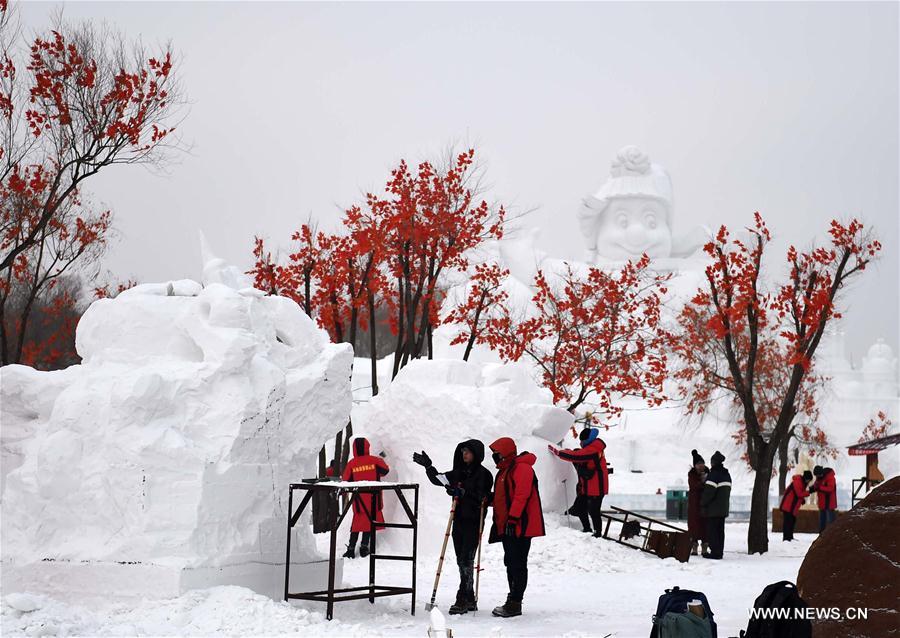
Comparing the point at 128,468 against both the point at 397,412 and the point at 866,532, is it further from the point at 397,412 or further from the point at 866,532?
the point at 397,412

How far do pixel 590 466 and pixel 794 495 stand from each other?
5112 millimetres

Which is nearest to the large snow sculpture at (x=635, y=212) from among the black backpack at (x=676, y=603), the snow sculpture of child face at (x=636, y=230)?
the snow sculpture of child face at (x=636, y=230)

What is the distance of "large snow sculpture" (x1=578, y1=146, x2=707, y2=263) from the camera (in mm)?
40219

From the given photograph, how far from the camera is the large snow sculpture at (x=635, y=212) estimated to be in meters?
40.2

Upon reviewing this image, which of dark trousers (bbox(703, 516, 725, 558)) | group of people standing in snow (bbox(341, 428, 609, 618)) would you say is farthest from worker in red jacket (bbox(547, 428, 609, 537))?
group of people standing in snow (bbox(341, 428, 609, 618))

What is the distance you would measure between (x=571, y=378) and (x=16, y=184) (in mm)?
10598

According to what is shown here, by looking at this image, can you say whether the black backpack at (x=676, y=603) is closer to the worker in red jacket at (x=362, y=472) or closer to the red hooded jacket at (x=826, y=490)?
the worker in red jacket at (x=362, y=472)

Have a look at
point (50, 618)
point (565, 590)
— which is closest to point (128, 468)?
point (50, 618)

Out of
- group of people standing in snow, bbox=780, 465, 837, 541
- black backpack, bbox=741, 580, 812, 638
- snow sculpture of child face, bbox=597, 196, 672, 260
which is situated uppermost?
snow sculpture of child face, bbox=597, 196, 672, 260

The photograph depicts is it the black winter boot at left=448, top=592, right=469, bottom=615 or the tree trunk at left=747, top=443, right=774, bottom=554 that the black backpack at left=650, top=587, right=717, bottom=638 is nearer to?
the black winter boot at left=448, top=592, right=469, bottom=615

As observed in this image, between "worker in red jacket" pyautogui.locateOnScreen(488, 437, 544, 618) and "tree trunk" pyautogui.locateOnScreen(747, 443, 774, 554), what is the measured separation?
7.40 metres

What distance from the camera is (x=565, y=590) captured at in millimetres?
11352

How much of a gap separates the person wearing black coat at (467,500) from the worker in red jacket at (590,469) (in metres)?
5.53

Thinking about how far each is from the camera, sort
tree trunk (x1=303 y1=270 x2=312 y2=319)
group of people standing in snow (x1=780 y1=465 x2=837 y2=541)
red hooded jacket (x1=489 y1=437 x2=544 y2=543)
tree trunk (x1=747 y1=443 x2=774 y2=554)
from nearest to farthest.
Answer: red hooded jacket (x1=489 y1=437 x2=544 y2=543) < tree trunk (x1=747 y1=443 x2=774 y2=554) < group of people standing in snow (x1=780 y1=465 x2=837 y2=541) < tree trunk (x1=303 y1=270 x2=312 y2=319)
